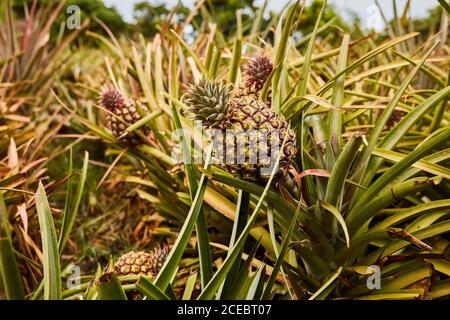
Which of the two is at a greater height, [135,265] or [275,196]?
[275,196]

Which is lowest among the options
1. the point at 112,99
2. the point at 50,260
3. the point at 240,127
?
the point at 50,260

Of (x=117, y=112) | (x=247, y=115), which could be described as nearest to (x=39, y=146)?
(x=117, y=112)

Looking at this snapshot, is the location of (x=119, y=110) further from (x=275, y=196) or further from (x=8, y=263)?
(x=275, y=196)

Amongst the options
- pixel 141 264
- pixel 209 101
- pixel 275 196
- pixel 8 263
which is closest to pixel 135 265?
pixel 141 264

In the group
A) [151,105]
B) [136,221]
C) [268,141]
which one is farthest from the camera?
[136,221]

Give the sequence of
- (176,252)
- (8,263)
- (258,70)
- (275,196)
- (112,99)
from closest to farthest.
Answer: (176,252) → (275,196) → (8,263) → (258,70) → (112,99)

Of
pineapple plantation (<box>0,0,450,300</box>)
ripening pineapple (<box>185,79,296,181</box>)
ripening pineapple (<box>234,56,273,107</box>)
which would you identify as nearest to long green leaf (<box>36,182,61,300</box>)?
pineapple plantation (<box>0,0,450,300</box>)
